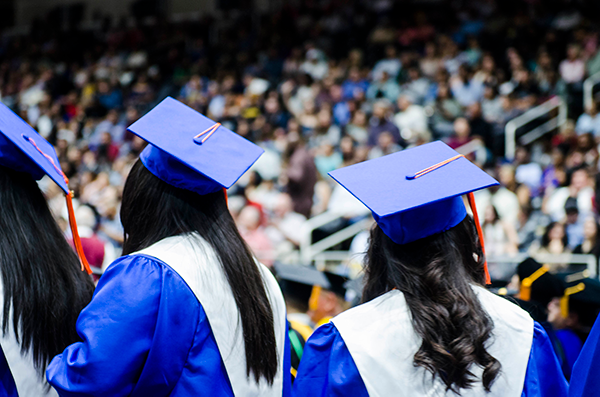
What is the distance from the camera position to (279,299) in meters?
1.88

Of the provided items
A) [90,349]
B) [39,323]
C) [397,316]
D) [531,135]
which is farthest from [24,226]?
[531,135]

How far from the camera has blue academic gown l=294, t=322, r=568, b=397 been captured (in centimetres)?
160

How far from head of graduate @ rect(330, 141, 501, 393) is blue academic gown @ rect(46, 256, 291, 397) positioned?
1.61 feet

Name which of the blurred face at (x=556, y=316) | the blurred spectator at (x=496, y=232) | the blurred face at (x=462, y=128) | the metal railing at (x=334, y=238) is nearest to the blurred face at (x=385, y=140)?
the blurred face at (x=462, y=128)

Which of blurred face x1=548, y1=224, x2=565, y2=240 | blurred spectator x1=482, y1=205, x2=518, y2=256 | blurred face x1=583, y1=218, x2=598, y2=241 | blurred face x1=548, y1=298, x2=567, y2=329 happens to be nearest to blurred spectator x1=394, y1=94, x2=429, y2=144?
blurred spectator x1=482, y1=205, x2=518, y2=256

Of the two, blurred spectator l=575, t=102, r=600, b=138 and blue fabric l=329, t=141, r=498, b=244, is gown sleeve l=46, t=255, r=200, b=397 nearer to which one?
blue fabric l=329, t=141, r=498, b=244

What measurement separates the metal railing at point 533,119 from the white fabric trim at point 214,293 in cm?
743

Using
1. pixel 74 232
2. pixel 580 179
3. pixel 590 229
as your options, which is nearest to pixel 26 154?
pixel 74 232

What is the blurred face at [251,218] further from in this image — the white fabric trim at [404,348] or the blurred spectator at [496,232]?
the white fabric trim at [404,348]

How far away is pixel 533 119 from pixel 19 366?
8.25m

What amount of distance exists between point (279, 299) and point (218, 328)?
0.27 m

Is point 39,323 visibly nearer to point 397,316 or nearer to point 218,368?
point 218,368

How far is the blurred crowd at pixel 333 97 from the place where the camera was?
7043 mm

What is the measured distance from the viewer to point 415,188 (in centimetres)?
170
